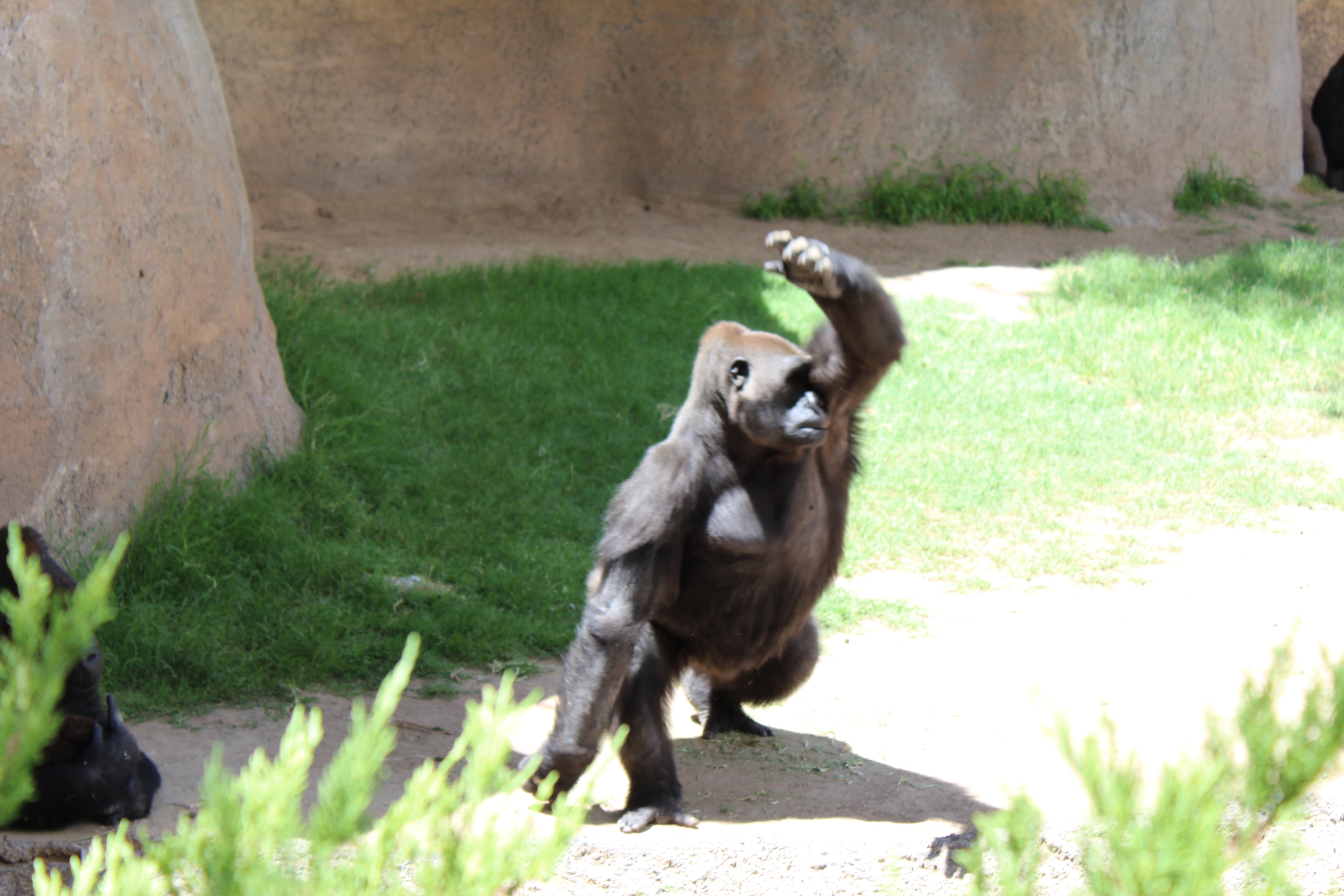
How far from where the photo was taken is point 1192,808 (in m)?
1.60

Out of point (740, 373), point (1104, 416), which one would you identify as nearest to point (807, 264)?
point (740, 373)

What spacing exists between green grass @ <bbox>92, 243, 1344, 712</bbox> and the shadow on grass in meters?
0.01

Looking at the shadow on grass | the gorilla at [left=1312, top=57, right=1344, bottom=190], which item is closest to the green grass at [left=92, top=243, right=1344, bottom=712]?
the shadow on grass

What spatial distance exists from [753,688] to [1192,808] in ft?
7.86

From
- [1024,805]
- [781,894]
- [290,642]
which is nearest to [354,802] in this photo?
[1024,805]

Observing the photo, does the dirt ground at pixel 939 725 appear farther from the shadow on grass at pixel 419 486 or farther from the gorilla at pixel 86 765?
the shadow on grass at pixel 419 486

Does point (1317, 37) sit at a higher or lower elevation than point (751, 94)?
higher

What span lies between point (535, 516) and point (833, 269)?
3.07 m

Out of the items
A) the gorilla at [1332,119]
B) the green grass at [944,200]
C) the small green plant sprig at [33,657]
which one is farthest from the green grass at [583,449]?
the gorilla at [1332,119]

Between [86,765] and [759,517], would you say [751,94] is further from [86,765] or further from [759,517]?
[86,765]

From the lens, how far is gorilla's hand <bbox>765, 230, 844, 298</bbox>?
2918 millimetres

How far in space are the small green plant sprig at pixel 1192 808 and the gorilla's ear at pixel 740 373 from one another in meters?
1.75

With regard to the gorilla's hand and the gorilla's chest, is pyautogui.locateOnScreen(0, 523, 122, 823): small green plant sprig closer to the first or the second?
the gorilla's hand

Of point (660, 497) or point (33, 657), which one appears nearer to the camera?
point (33, 657)
